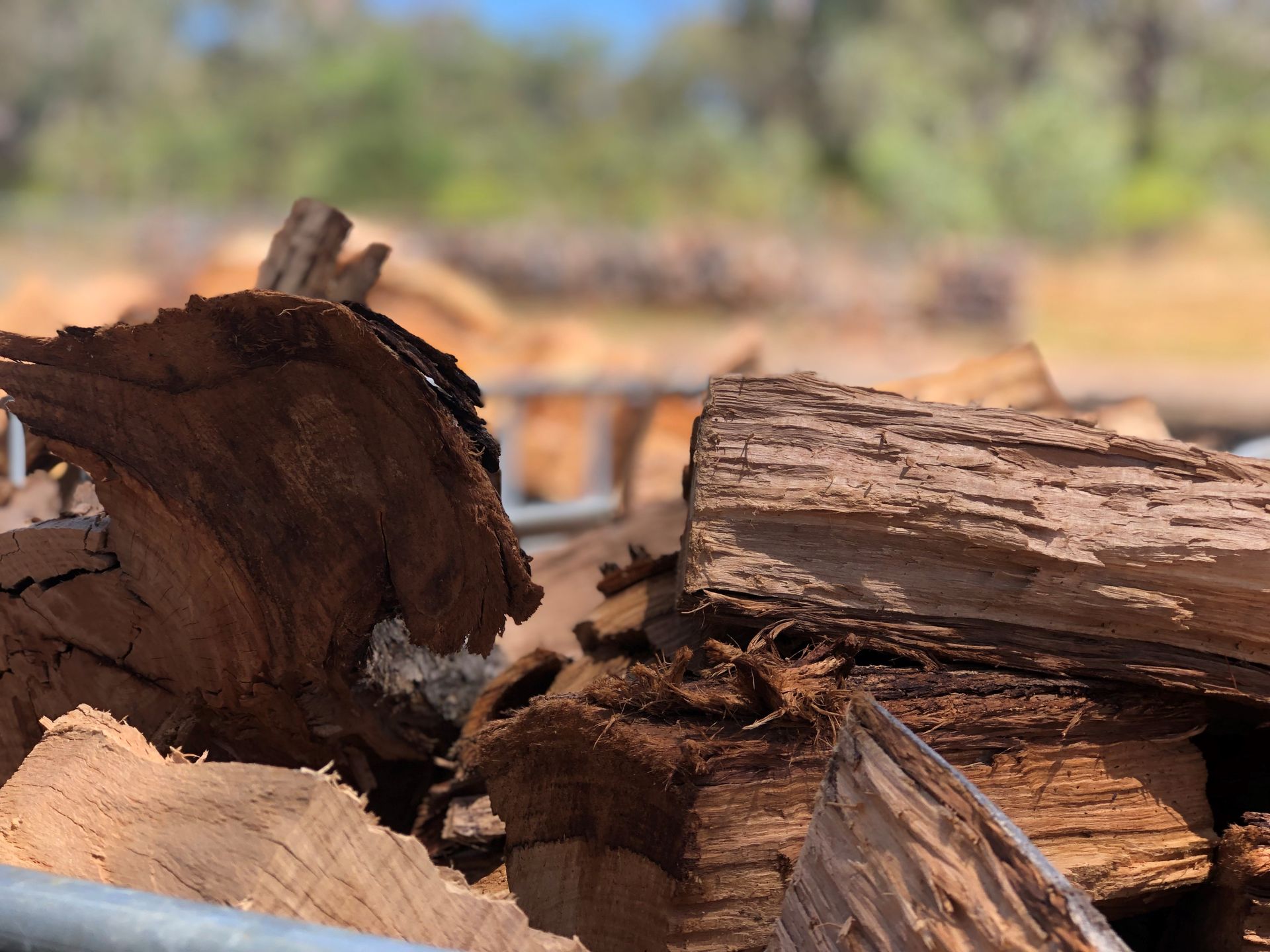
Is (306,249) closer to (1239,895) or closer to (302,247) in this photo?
(302,247)

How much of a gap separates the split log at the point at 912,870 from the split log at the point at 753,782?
6.3 inches

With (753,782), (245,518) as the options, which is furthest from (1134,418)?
(245,518)

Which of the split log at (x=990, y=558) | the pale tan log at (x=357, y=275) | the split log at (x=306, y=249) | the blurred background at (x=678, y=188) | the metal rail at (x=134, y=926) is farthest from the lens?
the blurred background at (x=678, y=188)

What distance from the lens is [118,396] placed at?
4.44ft

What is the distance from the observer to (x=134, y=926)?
836 millimetres

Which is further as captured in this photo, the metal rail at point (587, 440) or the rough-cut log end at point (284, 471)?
the metal rail at point (587, 440)

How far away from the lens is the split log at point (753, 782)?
1294mm

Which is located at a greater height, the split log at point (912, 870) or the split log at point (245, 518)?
the split log at point (245, 518)

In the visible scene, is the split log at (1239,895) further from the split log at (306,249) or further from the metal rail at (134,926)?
the split log at (306,249)

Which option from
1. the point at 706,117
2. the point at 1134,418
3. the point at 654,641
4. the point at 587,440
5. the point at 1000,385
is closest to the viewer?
the point at 654,641

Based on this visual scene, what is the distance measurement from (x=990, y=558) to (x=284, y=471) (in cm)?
96

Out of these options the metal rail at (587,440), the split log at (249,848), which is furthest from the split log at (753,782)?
the metal rail at (587,440)

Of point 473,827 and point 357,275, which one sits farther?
point 357,275

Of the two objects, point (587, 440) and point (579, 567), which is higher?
point (587, 440)
